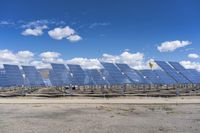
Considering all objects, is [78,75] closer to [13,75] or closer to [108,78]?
[108,78]

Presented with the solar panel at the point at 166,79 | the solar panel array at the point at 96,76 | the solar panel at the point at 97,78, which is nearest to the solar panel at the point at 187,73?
the solar panel array at the point at 96,76

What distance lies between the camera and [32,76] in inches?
2130

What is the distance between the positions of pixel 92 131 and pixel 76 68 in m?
43.7

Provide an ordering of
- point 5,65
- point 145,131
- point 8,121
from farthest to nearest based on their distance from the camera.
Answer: point 5,65
point 8,121
point 145,131

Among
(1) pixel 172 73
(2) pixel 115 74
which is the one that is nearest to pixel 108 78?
(2) pixel 115 74

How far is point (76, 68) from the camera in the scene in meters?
57.2

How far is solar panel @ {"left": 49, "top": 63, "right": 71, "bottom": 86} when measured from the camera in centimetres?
5028

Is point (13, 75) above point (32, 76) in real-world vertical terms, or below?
below

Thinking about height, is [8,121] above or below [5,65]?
below

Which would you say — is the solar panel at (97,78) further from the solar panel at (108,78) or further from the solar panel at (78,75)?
the solar panel at (78,75)

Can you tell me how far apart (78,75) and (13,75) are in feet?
32.9

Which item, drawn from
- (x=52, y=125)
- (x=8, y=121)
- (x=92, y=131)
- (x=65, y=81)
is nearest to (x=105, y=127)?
(x=92, y=131)

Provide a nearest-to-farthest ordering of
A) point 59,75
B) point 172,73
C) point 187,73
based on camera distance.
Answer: point 59,75 < point 172,73 < point 187,73

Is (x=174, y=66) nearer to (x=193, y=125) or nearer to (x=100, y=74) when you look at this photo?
(x=100, y=74)
